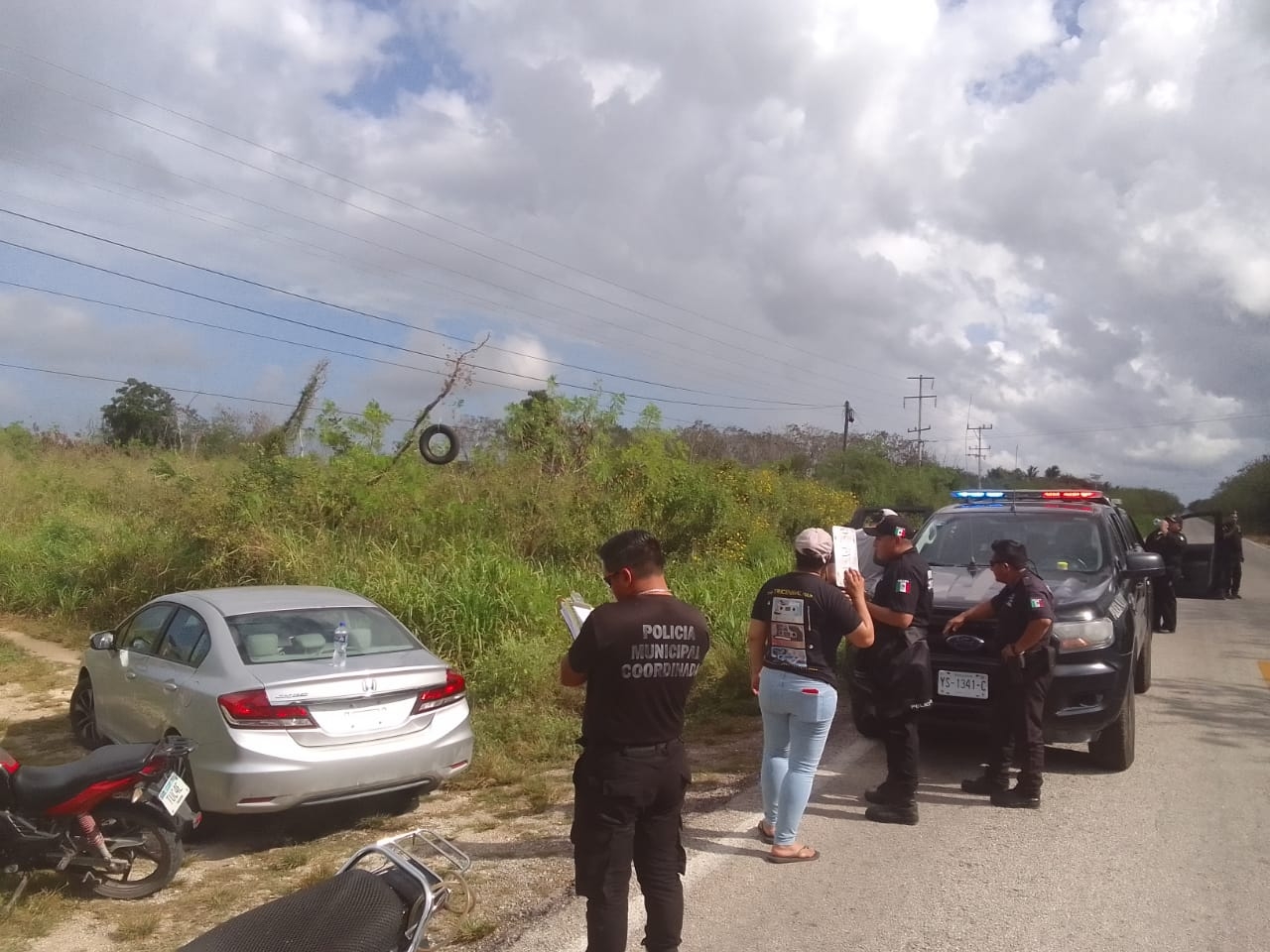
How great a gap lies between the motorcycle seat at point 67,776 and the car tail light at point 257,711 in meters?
0.54

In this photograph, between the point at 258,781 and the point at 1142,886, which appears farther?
the point at 258,781

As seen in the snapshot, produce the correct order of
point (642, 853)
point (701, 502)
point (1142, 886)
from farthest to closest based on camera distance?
point (701, 502), point (1142, 886), point (642, 853)

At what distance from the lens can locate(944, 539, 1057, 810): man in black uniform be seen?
5.70m

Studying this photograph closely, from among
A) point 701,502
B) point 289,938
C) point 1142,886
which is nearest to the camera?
point 289,938

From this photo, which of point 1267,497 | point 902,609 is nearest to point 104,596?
point 902,609

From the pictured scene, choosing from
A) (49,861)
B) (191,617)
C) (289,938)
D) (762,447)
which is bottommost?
(49,861)

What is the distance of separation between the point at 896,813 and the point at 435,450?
1302cm

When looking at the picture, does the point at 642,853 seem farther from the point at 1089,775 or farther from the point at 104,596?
the point at 104,596

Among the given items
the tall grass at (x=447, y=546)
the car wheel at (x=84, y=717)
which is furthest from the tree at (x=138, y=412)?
the car wheel at (x=84, y=717)

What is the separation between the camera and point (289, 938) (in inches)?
114

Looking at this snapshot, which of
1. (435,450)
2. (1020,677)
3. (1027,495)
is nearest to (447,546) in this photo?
(435,450)

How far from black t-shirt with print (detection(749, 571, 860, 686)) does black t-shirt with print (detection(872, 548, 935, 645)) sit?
2.67 feet

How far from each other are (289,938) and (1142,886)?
3.78m

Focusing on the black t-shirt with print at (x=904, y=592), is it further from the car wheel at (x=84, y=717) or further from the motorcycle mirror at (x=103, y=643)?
the car wheel at (x=84, y=717)
